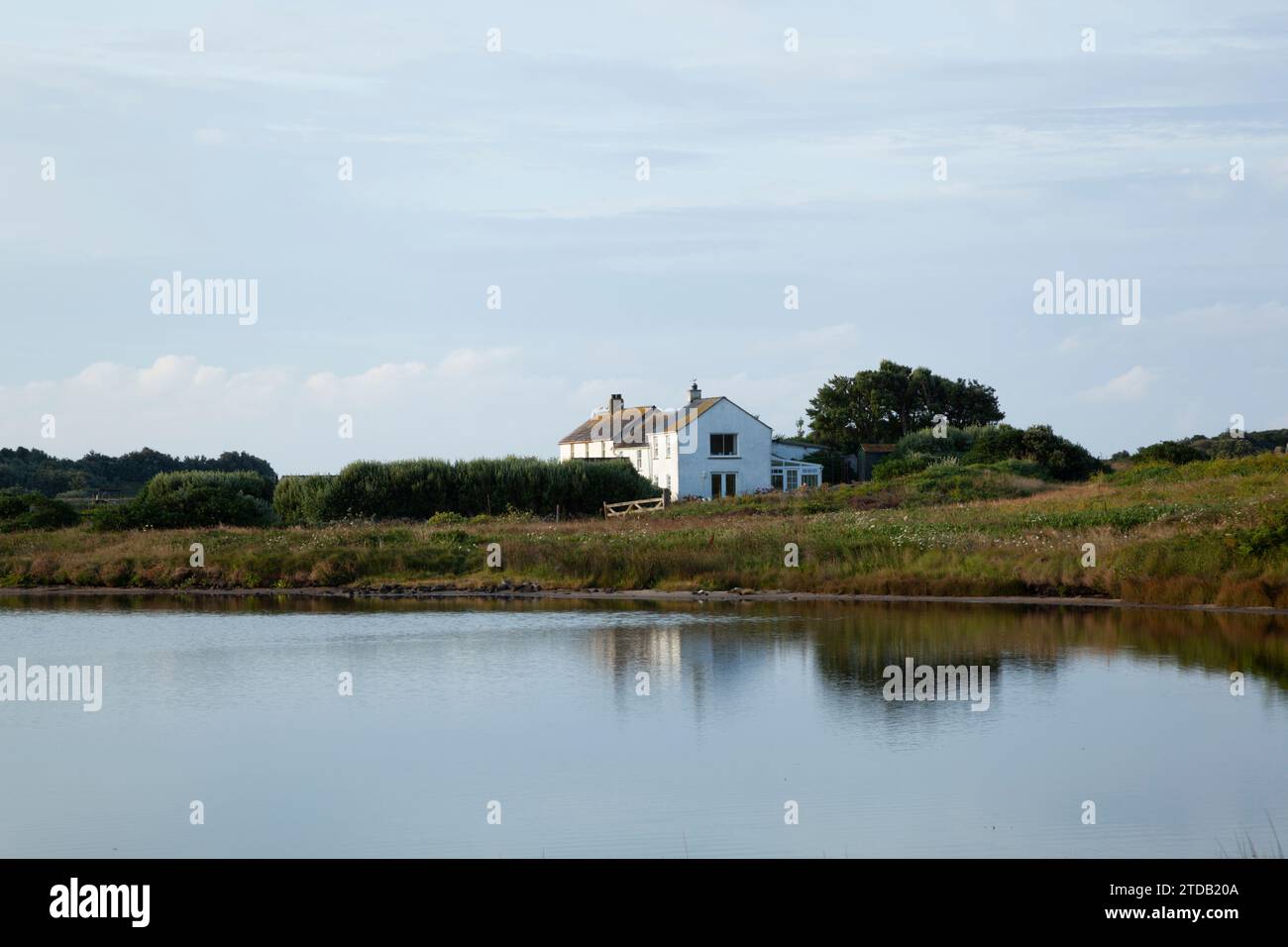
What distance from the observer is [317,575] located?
37.3 m

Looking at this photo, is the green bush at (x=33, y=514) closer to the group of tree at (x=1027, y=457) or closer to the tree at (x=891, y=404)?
the group of tree at (x=1027, y=457)

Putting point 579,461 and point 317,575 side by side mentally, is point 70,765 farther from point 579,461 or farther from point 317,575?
point 579,461

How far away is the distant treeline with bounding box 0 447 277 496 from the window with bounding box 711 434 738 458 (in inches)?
1302

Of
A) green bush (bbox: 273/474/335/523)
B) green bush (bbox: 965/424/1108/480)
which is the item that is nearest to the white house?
green bush (bbox: 965/424/1108/480)

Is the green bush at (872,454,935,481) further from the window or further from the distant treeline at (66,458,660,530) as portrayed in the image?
the distant treeline at (66,458,660,530)

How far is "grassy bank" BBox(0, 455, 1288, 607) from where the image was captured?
96.9 feet

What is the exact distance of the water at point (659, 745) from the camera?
12.1 metres

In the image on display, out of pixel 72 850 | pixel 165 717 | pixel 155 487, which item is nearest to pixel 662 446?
pixel 155 487

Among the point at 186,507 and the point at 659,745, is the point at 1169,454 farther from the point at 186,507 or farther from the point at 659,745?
the point at 659,745

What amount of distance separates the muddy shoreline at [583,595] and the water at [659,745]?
3055 millimetres

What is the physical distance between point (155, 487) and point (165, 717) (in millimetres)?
40391

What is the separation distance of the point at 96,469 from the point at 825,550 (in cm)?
7932

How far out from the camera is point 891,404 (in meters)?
91.8

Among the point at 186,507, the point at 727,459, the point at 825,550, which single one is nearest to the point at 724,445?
the point at 727,459
